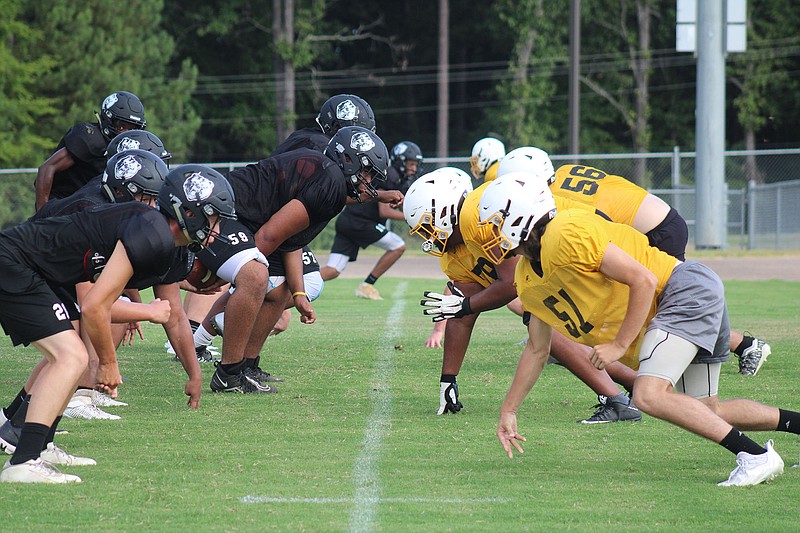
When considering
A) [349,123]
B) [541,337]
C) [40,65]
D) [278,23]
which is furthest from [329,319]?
[278,23]

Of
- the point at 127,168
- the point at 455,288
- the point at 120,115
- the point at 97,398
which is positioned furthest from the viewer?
the point at 120,115

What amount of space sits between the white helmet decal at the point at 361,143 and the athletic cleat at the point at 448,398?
192 centimetres

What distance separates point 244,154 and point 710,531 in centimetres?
3847

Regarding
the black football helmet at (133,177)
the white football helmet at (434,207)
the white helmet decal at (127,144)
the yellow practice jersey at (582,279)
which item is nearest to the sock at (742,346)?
the white football helmet at (434,207)

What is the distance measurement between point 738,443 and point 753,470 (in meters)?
0.15

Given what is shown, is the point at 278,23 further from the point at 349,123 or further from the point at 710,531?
the point at 710,531

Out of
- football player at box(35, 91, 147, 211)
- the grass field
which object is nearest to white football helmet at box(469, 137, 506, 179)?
the grass field

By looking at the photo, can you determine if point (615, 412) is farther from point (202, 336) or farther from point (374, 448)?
point (202, 336)

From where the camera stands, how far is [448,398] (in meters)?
7.14

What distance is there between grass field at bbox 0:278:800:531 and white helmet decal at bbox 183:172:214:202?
4.59 feet

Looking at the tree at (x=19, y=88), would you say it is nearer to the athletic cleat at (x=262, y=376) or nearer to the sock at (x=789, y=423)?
the athletic cleat at (x=262, y=376)

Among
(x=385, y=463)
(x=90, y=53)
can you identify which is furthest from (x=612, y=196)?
(x=90, y=53)

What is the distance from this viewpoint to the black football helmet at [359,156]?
8.03 m

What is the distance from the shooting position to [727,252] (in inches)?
902
